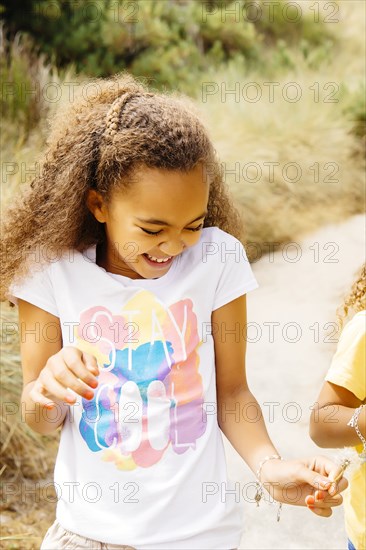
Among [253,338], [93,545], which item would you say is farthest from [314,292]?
[93,545]

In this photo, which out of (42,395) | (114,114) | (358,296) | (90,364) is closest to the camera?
(90,364)

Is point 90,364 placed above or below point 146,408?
above

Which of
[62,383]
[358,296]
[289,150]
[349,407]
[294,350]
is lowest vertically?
[294,350]

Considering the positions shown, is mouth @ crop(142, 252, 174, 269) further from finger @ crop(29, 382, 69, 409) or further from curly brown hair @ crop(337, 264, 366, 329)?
curly brown hair @ crop(337, 264, 366, 329)

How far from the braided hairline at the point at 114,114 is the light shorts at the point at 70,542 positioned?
2.49 ft

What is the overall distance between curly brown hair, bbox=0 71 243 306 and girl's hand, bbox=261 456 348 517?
0.57 meters

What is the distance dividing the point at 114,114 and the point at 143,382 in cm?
52

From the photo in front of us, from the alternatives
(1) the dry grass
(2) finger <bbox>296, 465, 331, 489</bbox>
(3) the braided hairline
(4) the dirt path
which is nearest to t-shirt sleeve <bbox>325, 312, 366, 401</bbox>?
(2) finger <bbox>296, 465, 331, 489</bbox>

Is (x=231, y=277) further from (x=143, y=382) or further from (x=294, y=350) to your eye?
(x=294, y=350)

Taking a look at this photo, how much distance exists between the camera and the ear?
5.76 feet

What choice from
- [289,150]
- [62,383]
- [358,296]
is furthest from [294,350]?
[62,383]

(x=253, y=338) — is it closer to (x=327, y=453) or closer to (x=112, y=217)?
(x=327, y=453)

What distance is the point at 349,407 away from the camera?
1.73 meters

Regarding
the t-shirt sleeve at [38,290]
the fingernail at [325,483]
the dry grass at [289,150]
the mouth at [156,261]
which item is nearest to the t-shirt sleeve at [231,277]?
the mouth at [156,261]
